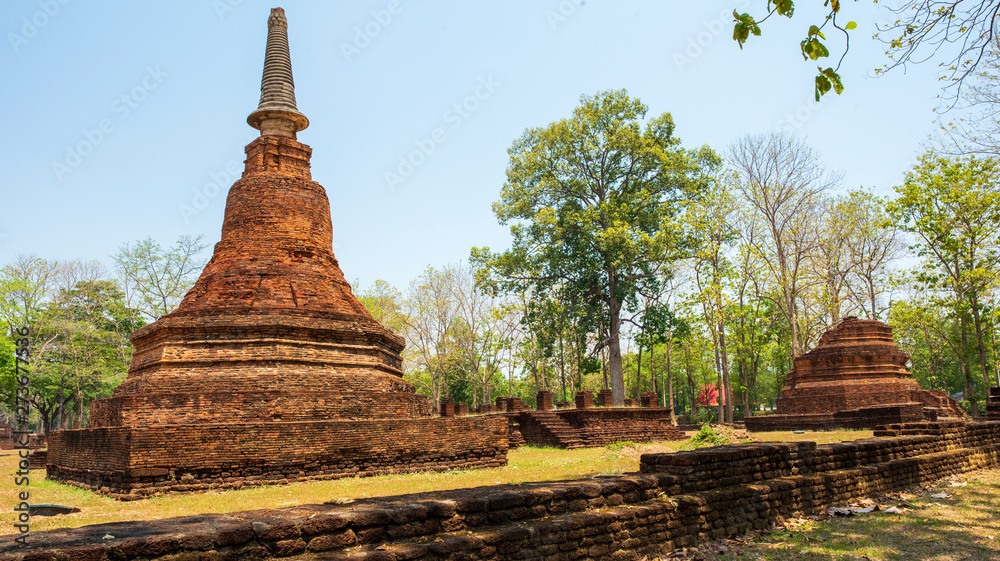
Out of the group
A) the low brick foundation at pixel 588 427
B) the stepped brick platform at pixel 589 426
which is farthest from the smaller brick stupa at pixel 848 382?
the low brick foundation at pixel 588 427

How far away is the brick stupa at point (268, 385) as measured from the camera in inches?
394

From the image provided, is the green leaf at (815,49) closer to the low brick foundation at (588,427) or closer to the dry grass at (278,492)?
the dry grass at (278,492)

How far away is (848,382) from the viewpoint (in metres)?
21.3

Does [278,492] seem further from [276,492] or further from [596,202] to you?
[596,202]

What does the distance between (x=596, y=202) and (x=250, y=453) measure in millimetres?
21215

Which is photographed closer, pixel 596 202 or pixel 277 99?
pixel 277 99

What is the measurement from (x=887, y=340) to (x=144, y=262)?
3277 cm

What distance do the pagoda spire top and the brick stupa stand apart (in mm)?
115

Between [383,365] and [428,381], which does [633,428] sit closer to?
[383,365]

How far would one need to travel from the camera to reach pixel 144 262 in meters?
32.9

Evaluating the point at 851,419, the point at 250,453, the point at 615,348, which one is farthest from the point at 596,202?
the point at 250,453

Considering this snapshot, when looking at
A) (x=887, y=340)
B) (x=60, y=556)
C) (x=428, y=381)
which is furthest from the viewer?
(x=428, y=381)

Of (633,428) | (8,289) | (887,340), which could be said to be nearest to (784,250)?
(887,340)

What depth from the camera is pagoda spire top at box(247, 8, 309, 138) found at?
1633cm
